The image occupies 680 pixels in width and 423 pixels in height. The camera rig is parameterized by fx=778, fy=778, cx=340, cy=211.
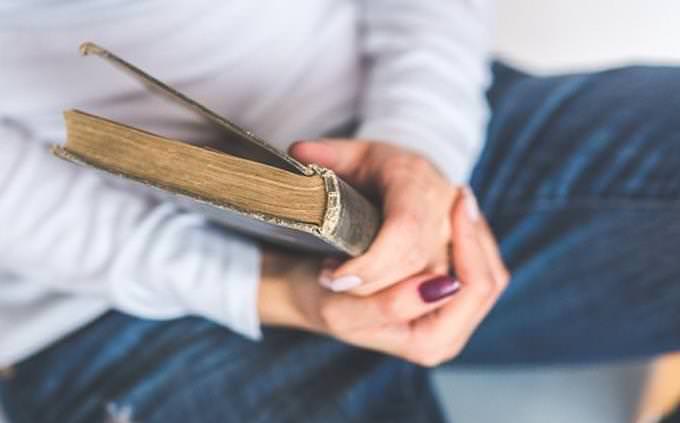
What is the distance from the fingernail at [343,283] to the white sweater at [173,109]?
0.11 m

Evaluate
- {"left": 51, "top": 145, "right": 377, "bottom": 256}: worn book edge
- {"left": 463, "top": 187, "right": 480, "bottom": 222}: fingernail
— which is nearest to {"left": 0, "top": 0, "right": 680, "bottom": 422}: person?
{"left": 463, "top": 187, "right": 480, "bottom": 222}: fingernail

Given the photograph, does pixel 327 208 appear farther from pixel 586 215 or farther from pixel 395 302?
pixel 586 215

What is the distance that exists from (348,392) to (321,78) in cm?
26

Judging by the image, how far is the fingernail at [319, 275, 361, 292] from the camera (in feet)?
1.53

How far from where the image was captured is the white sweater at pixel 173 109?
0.57 m

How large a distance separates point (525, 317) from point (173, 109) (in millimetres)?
333

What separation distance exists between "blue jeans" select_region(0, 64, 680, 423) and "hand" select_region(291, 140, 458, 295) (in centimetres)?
12

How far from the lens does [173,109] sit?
0.61 m

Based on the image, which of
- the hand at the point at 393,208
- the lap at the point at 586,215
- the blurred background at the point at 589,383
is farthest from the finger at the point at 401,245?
the blurred background at the point at 589,383

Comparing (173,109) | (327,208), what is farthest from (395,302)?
(173,109)

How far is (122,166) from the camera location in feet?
1.20

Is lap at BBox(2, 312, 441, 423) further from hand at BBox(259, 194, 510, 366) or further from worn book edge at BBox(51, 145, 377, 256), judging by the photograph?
worn book edge at BBox(51, 145, 377, 256)

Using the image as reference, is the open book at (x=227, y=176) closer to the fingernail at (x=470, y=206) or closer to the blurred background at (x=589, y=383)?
the fingernail at (x=470, y=206)

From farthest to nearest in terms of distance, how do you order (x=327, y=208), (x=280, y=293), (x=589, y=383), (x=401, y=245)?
(x=589, y=383) → (x=280, y=293) → (x=401, y=245) → (x=327, y=208)
